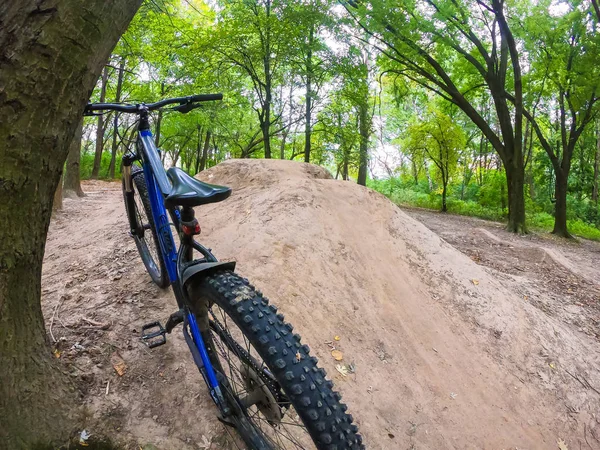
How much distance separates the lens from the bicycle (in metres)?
1.22

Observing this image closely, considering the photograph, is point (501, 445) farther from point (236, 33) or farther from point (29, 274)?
point (236, 33)

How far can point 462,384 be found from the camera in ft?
9.72

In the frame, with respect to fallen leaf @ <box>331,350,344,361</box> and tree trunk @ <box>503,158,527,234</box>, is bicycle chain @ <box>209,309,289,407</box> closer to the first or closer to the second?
fallen leaf @ <box>331,350,344,361</box>

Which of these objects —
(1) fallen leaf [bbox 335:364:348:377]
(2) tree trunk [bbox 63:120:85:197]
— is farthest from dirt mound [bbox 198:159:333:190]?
(2) tree trunk [bbox 63:120:85:197]

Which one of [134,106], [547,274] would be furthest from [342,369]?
[547,274]

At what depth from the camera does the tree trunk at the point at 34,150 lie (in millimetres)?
1375

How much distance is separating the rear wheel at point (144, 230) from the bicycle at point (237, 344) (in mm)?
604

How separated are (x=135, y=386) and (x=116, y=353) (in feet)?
0.88

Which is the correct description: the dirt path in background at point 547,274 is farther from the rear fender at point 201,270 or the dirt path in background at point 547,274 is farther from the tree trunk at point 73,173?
the tree trunk at point 73,173

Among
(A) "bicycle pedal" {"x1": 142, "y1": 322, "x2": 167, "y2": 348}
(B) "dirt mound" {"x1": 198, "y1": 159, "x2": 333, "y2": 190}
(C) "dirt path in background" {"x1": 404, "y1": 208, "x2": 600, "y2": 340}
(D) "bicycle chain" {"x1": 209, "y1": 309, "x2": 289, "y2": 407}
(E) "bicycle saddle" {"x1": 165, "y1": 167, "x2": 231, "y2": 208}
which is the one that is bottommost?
(C) "dirt path in background" {"x1": 404, "y1": 208, "x2": 600, "y2": 340}

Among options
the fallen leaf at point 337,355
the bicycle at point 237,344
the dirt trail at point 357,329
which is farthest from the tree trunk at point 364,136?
the bicycle at point 237,344

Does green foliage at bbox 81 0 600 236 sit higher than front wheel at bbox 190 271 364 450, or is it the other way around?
green foliage at bbox 81 0 600 236

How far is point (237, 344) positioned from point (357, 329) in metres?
1.54

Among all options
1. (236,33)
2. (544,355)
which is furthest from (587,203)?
(544,355)
